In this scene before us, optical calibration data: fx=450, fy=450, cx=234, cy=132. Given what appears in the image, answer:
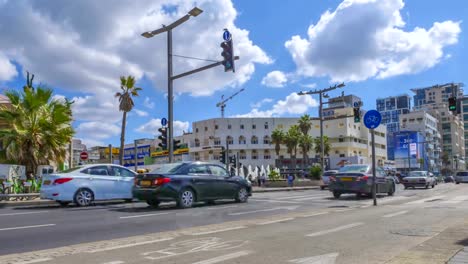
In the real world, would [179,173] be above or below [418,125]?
below

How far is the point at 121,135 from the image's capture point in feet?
112

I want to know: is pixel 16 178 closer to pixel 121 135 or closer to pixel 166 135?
pixel 166 135

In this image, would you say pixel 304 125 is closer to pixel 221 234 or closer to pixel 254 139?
pixel 254 139

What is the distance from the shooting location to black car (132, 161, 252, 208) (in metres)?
13.5

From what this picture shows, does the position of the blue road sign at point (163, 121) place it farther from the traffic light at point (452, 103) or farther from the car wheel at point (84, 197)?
the traffic light at point (452, 103)

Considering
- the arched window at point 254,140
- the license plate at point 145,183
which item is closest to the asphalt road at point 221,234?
the license plate at point 145,183

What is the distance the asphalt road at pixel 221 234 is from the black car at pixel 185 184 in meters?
0.72

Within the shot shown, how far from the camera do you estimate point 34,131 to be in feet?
67.2

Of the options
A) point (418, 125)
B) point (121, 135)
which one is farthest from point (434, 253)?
point (418, 125)

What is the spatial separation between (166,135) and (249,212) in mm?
9696

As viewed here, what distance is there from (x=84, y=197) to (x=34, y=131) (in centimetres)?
729

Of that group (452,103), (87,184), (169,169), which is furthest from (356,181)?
(452,103)

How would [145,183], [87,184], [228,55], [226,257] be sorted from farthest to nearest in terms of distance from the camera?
[228,55]
[87,184]
[145,183]
[226,257]

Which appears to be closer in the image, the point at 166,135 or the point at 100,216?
the point at 100,216
